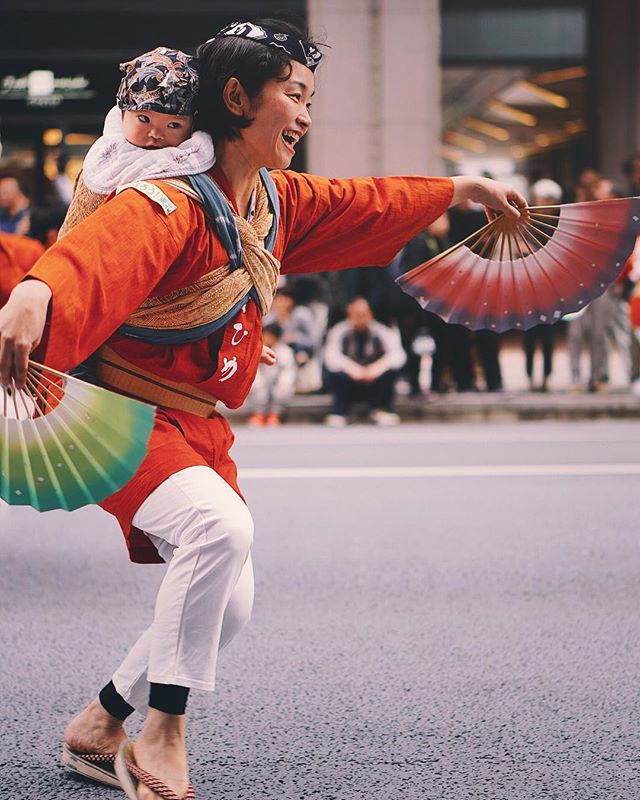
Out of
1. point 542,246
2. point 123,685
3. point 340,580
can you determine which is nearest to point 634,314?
point 340,580

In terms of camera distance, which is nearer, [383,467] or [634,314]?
[383,467]

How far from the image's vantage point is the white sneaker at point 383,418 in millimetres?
11109

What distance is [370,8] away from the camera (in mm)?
15477

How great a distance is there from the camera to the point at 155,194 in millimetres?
2725

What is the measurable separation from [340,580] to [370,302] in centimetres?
675

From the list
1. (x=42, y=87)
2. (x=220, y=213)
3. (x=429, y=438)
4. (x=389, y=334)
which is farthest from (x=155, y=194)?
(x=42, y=87)

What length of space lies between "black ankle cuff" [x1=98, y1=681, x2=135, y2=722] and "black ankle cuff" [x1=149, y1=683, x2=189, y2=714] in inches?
13.9

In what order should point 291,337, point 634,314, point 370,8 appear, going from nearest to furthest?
point 634,314, point 291,337, point 370,8

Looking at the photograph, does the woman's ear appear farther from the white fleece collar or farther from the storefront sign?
the storefront sign

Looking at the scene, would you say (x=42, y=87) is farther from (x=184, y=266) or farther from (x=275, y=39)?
(x=184, y=266)

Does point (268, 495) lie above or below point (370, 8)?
below

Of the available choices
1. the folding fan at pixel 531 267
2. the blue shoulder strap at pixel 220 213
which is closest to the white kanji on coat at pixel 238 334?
the blue shoulder strap at pixel 220 213

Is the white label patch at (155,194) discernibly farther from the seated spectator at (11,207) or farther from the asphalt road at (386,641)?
the seated spectator at (11,207)

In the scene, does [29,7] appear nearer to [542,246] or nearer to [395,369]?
[395,369]
